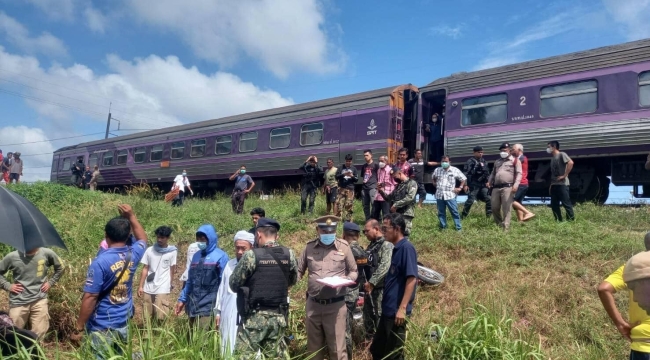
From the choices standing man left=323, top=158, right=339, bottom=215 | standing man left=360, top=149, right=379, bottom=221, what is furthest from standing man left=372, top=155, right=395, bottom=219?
standing man left=323, top=158, right=339, bottom=215

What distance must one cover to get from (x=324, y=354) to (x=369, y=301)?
670mm

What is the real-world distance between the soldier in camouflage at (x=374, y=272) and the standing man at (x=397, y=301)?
0.14 meters

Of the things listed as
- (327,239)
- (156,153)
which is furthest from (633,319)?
(156,153)

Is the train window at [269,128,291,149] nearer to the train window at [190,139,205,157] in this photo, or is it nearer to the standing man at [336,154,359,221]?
the train window at [190,139,205,157]

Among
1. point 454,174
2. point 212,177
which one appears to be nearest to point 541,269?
point 454,174

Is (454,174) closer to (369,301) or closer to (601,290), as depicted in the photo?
(369,301)

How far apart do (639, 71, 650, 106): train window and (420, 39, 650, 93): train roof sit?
0.99 ft

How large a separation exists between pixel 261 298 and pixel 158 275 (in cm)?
201

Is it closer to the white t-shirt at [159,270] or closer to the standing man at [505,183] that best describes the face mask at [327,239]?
the white t-shirt at [159,270]

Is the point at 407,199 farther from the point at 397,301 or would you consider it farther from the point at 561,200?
the point at 561,200

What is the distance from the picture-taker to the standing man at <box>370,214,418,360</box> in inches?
144

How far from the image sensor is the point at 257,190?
1409 centimetres

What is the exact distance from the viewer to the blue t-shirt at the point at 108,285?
3031 mm

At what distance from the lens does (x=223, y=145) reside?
15359mm
